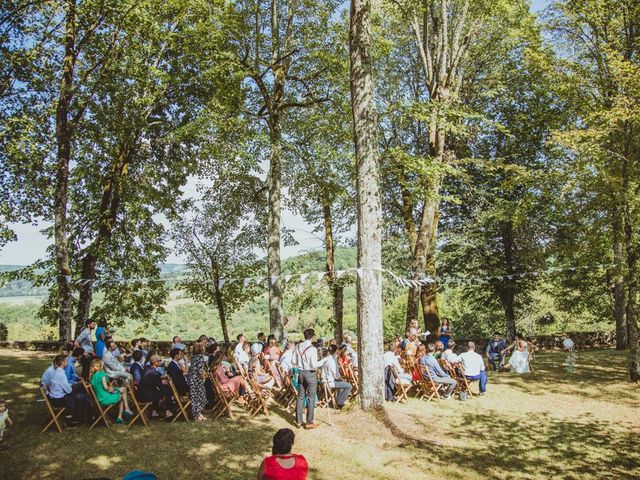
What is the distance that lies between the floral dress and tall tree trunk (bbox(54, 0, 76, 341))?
7.39 m

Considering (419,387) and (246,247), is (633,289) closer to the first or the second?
(419,387)

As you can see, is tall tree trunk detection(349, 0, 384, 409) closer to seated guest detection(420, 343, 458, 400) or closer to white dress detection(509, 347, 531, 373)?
seated guest detection(420, 343, 458, 400)

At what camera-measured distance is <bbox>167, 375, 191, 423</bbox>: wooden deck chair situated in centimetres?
800

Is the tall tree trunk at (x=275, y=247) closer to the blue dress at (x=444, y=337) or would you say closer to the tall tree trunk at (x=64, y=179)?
the blue dress at (x=444, y=337)

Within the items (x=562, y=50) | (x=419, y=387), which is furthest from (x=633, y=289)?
(x=562, y=50)

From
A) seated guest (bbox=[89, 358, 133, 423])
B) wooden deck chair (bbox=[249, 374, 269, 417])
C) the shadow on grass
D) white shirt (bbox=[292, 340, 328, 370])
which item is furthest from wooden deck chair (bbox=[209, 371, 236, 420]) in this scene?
the shadow on grass

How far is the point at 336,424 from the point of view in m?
7.98

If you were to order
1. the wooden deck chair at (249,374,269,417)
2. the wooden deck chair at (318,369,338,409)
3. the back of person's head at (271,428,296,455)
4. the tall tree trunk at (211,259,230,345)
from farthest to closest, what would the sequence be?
the tall tree trunk at (211,259,230,345), the wooden deck chair at (318,369,338,409), the wooden deck chair at (249,374,269,417), the back of person's head at (271,428,296,455)

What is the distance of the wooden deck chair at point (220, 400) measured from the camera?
8.48 metres

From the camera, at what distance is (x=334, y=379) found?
29.9 ft

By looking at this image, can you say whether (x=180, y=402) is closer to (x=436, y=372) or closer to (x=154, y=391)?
(x=154, y=391)

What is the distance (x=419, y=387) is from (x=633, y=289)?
6216 mm

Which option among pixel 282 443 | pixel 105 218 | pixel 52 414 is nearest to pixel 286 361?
pixel 52 414

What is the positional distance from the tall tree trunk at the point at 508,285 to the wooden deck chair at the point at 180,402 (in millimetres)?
16965
